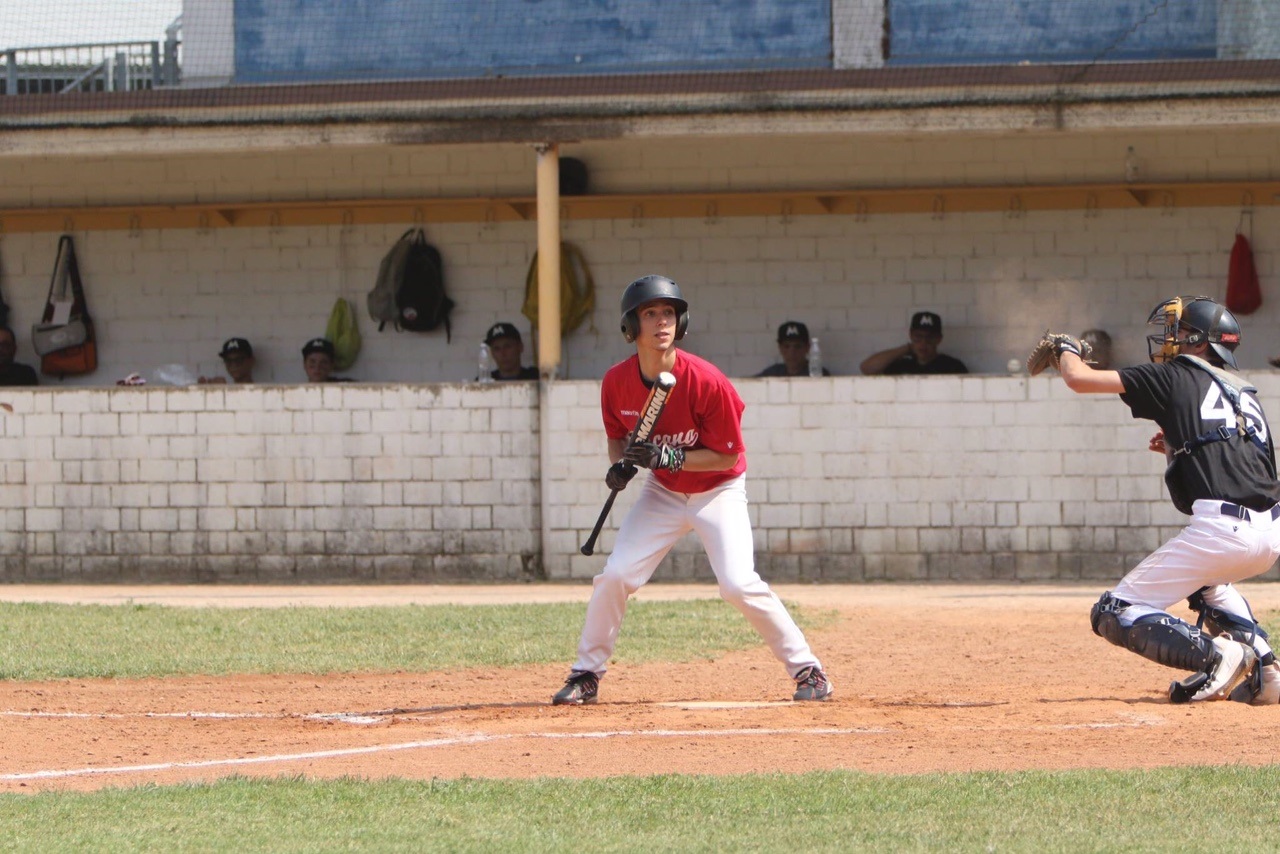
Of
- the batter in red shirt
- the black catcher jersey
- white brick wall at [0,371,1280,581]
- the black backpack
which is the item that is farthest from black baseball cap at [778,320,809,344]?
the black catcher jersey

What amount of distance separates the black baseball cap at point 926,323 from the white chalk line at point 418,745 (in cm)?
973

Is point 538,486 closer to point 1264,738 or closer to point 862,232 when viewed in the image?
point 862,232

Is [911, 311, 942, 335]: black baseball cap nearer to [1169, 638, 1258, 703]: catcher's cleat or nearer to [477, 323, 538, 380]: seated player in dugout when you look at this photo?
[477, 323, 538, 380]: seated player in dugout

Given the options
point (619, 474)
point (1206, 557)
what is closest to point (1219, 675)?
point (1206, 557)

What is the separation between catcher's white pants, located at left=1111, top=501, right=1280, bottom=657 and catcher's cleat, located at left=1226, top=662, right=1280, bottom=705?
8 centimetres

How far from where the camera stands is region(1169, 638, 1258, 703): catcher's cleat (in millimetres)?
7902

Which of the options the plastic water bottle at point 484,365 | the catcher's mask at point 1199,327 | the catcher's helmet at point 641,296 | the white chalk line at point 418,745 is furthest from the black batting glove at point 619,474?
the plastic water bottle at point 484,365

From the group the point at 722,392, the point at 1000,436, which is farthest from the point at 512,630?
the point at 1000,436

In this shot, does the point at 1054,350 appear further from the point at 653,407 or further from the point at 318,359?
the point at 318,359

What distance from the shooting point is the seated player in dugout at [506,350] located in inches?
674

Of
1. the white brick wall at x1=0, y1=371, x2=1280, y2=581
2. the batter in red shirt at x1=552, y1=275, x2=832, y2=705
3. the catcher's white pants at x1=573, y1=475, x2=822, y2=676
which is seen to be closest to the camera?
the batter in red shirt at x1=552, y1=275, x2=832, y2=705

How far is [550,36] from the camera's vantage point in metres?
17.4

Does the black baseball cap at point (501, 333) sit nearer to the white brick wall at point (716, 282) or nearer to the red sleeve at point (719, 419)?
the white brick wall at point (716, 282)

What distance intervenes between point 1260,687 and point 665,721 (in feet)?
8.87
